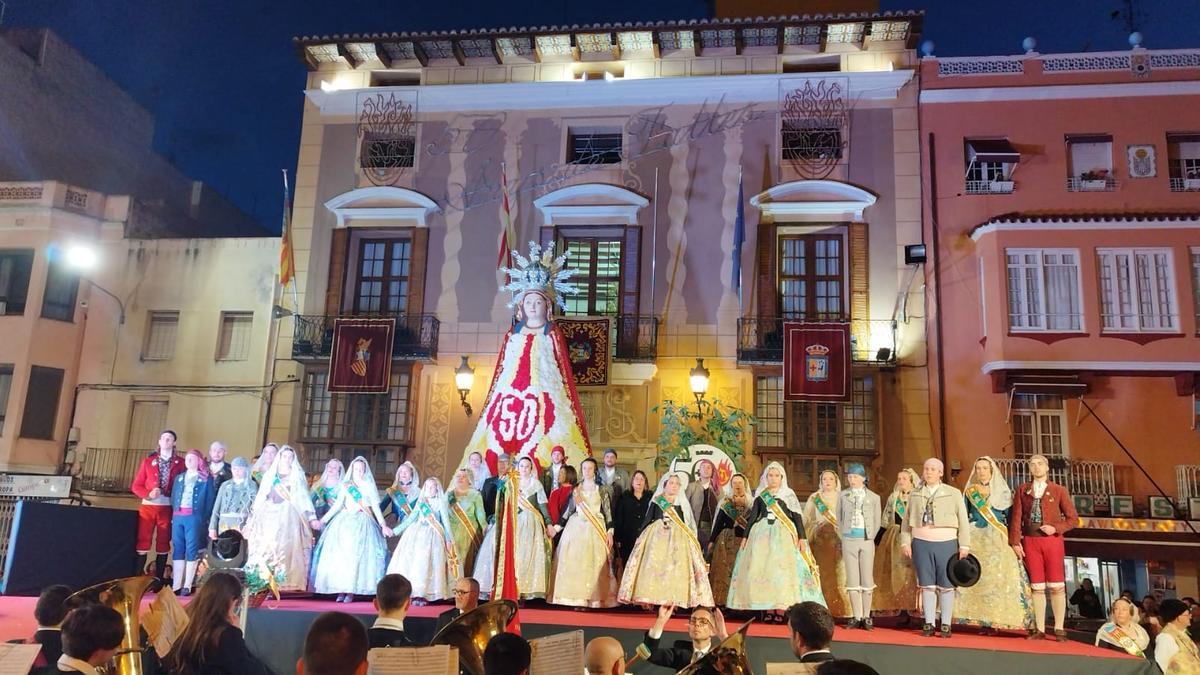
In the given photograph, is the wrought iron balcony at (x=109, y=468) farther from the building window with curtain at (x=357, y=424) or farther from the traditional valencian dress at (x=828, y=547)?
the traditional valencian dress at (x=828, y=547)

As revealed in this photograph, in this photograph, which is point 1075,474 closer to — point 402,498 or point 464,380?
point 464,380

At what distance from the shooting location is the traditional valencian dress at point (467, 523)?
33.9 ft

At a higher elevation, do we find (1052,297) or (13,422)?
(1052,297)

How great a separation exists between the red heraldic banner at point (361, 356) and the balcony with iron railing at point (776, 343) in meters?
6.02

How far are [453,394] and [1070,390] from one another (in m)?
10.1

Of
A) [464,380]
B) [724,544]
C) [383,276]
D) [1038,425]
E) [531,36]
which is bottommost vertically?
[724,544]

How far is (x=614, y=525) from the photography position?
10500mm

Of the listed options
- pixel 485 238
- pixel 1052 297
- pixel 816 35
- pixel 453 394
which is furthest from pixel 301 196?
pixel 1052 297

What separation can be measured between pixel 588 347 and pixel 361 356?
393cm

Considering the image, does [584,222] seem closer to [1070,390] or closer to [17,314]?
[1070,390]

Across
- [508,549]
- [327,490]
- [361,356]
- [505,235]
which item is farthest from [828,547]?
[361,356]

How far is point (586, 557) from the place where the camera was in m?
9.79

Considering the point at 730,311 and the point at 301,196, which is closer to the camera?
the point at 730,311

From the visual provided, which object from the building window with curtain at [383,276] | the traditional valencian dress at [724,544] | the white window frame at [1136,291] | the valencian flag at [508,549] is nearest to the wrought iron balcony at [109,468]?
the building window with curtain at [383,276]
